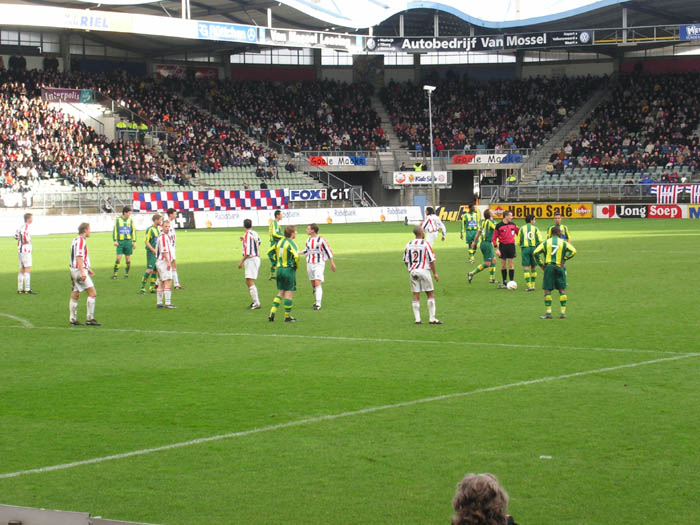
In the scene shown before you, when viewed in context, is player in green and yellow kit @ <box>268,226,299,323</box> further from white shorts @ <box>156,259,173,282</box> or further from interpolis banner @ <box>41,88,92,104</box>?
interpolis banner @ <box>41,88,92,104</box>

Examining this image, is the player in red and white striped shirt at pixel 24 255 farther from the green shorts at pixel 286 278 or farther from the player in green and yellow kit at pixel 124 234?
the green shorts at pixel 286 278

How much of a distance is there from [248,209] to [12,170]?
1364 centimetres

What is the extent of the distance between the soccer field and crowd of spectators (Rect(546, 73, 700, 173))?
143 ft

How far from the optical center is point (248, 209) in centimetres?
5703

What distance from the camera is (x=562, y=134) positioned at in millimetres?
70812

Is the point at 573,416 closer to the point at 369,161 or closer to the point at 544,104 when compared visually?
the point at 369,161

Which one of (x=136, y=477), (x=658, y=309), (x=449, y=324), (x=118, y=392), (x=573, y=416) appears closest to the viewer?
(x=136, y=477)

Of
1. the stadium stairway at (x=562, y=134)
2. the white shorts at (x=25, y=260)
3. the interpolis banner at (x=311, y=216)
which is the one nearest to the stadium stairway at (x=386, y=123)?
the stadium stairway at (x=562, y=134)

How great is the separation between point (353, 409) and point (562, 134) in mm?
63207

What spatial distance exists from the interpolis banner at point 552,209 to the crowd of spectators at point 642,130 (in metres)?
6.02

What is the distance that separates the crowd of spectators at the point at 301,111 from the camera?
70688mm

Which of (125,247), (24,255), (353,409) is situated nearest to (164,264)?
(24,255)

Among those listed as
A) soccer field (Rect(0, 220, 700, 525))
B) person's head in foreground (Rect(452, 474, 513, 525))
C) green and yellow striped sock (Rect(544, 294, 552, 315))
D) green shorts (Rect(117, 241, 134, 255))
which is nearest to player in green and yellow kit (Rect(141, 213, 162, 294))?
soccer field (Rect(0, 220, 700, 525))

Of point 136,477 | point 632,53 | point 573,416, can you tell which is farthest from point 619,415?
point 632,53
